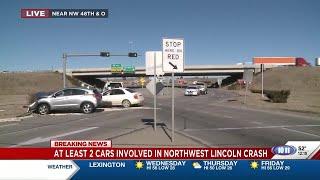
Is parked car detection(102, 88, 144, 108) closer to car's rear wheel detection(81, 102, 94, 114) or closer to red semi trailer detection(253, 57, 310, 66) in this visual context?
car's rear wheel detection(81, 102, 94, 114)

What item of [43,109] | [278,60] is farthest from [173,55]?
[43,109]

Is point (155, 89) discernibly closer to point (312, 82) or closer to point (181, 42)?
point (181, 42)

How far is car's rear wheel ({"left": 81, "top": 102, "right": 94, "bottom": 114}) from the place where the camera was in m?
24.0

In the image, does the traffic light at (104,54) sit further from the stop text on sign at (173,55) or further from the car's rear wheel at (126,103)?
the car's rear wheel at (126,103)

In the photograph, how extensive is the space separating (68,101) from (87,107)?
3.51 ft

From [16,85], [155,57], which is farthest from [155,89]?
[16,85]

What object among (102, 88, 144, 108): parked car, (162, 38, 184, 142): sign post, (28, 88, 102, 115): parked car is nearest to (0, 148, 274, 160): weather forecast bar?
(162, 38, 184, 142): sign post

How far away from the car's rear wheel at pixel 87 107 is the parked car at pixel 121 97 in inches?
265

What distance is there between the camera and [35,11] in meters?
7.10

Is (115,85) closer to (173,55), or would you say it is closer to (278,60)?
(173,55)

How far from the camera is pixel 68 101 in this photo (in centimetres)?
2414

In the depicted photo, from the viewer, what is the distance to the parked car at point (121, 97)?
31.4 m

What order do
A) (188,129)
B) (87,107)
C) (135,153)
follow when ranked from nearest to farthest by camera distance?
1. (135,153)
2. (188,129)
3. (87,107)

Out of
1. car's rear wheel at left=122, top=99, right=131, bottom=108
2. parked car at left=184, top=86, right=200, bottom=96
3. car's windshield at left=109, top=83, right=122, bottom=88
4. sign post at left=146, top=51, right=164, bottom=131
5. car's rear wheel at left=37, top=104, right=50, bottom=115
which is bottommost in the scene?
parked car at left=184, top=86, right=200, bottom=96
